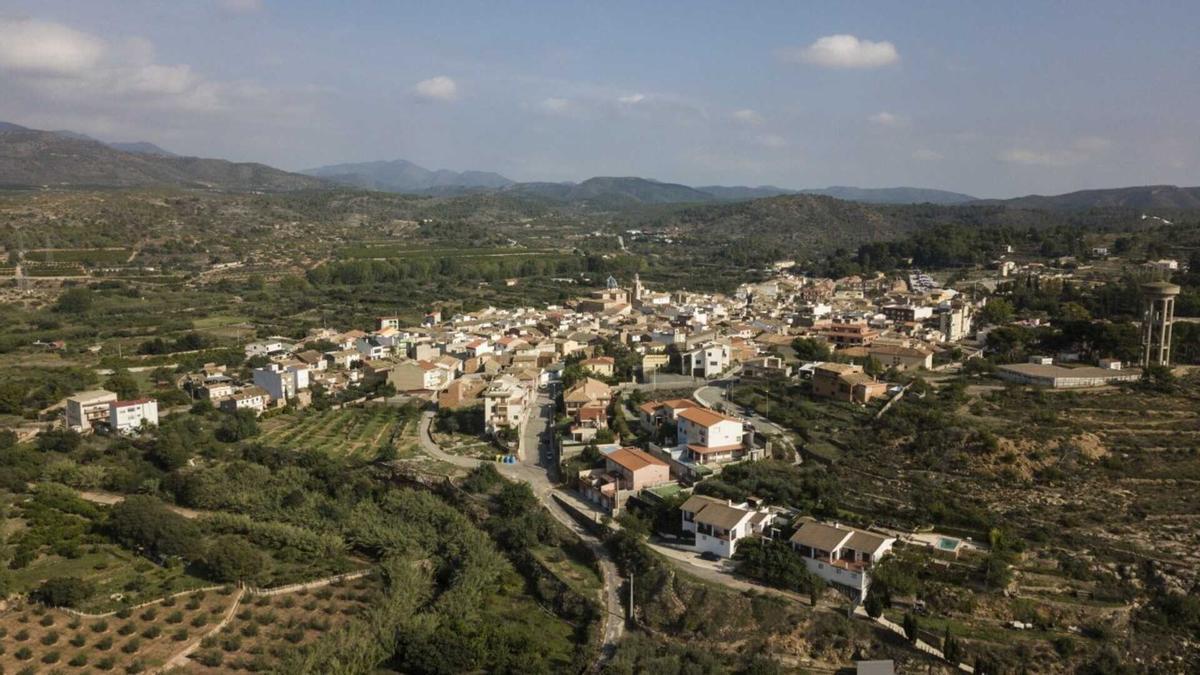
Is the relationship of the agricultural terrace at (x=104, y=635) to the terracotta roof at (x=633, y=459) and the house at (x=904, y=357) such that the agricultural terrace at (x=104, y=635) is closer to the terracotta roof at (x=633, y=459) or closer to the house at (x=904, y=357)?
the terracotta roof at (x=633, y=459)

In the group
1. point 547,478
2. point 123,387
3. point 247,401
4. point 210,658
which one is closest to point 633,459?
point 547,478

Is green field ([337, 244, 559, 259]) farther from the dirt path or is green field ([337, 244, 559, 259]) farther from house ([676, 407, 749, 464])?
house ([676, 407, 749, 464])

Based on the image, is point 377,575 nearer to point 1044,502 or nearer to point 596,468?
point 596,468

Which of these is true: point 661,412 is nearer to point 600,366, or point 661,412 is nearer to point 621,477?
point 621,477

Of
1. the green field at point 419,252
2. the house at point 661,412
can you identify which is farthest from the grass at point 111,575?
the green field at point 419,252

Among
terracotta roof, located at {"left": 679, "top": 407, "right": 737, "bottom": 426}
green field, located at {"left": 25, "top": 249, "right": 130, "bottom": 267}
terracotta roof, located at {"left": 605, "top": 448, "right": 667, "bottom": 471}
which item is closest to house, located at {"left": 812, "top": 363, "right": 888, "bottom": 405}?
terracotta roof, located at {"left": 679, "top": 407, "right": 737, "bottom": 426}
